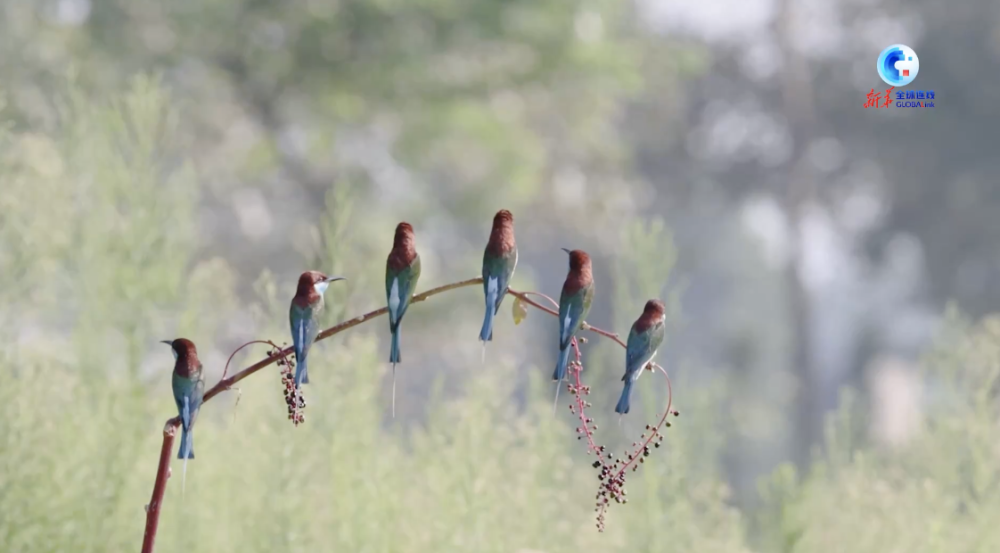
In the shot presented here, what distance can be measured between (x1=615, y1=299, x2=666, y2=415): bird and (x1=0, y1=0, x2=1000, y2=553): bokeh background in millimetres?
600

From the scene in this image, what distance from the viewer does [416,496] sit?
167cm

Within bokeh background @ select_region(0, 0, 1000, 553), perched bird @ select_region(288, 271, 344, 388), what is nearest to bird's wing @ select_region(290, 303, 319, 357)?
perched bird @ select_region(288, 271, 344, 388)

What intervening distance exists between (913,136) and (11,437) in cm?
964

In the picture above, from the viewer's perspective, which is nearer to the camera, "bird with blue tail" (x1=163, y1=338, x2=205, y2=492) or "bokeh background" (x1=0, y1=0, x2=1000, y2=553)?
"bird with blue tail" (x1=163, y1=338, x2=205, y2=492)

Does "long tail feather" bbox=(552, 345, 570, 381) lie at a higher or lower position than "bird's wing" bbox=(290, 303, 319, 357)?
lower

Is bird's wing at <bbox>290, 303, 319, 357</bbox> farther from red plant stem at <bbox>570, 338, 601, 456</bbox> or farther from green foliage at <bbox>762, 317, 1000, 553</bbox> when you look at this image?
green foliage at <bbox>762, 317, 1000, 553</bbox>

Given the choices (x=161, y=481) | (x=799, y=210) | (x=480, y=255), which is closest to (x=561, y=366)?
(x=161, y=481)

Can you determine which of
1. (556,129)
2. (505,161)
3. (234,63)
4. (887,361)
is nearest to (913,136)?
(887,361)

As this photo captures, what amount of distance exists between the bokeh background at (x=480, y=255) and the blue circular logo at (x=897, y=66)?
50 cm

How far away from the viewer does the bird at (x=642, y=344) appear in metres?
0.67

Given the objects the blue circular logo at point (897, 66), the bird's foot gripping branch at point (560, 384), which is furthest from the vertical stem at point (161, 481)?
the blue circular logo at point (897, 66)

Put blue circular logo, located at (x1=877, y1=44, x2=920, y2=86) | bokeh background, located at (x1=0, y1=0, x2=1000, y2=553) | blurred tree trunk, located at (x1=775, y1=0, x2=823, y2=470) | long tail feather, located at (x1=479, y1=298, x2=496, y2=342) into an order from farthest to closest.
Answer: blurred tree trunk, located at (x1=775, y1=0, x2=823, y2=470), blue circular logo, located at (x1=877, y1=44, x2=920, y2=86), bokeh background, located at (x1=0, y1=0, x2=1000, y2=553), long tail feather, located at (x1=479, y1=298, x2=496, y2=342)

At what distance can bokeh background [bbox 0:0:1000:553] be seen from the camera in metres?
1.36

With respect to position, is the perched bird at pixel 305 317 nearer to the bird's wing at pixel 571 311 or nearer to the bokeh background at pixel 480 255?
the bird's wing at pixel 571 311
